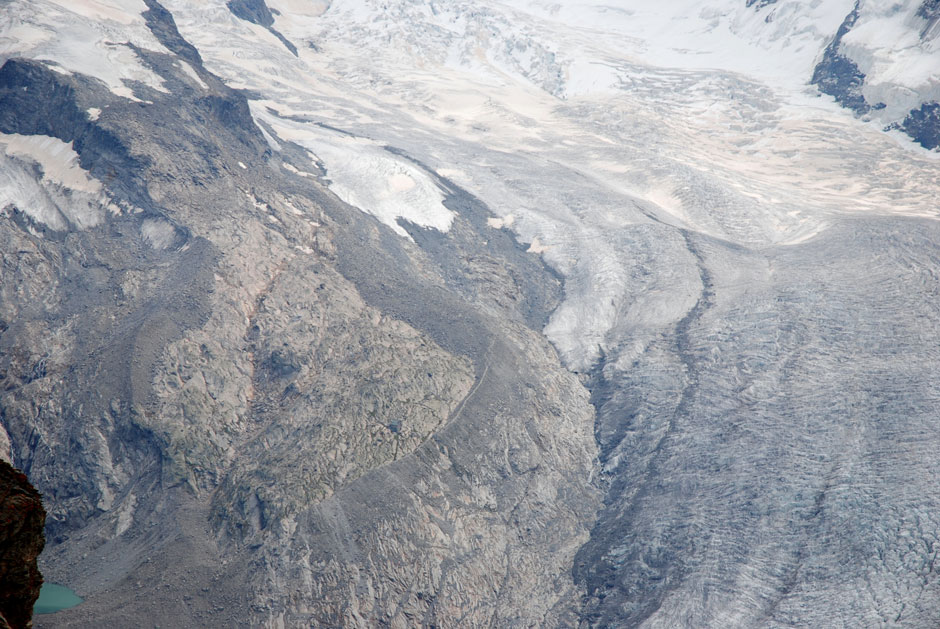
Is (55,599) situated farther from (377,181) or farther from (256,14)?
(256,14)

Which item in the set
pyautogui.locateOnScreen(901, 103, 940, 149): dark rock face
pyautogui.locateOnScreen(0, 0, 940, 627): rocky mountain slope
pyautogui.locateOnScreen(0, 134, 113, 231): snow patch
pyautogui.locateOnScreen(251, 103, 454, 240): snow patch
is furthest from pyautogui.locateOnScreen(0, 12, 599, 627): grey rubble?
pyautogui.locateOnScreen(901, 103, 940, 149): dark rock face

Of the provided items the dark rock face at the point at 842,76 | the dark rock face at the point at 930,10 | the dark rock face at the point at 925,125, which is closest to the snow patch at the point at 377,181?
the dark rock face at the point at 925,125

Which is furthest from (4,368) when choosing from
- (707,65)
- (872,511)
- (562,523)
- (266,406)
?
(707,65)

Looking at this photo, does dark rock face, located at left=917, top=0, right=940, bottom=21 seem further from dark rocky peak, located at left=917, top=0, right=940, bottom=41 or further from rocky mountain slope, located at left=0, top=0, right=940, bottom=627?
rocky mountain slope, located at left=0, top=0, right=940, bottom=627

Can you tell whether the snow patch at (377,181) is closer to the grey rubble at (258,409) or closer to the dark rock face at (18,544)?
the grey rubble at (258,409)

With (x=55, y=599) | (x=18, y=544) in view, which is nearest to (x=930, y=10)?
(x=55, y=599)

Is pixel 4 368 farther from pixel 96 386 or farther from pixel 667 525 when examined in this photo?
pixel 667 525
